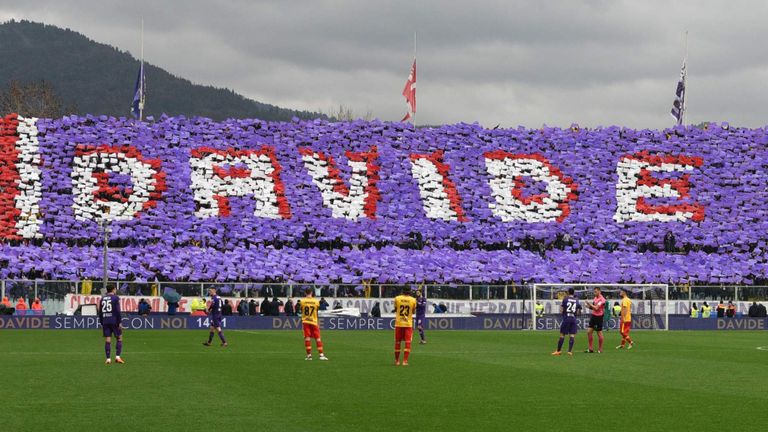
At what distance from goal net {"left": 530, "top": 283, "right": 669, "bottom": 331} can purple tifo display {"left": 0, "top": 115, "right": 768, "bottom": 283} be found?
7925 mm

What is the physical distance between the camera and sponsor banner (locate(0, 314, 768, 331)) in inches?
2305

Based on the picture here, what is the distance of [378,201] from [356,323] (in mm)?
22228

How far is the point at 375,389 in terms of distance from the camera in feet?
78.7

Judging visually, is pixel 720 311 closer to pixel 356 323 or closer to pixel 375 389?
pixel 356 323

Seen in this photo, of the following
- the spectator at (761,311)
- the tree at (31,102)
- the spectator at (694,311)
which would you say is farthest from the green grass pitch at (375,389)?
the tree at (31,102)

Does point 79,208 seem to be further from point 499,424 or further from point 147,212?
point 499,424

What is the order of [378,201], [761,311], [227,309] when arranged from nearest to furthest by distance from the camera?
[227,309], [761,311], [378,201]

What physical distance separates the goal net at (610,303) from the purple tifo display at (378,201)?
793 centimetres

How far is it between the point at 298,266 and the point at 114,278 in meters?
11.4

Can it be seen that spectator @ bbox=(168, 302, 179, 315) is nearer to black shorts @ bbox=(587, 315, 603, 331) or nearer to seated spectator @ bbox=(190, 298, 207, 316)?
seated spectator @ bbox=(190, 298, 207, 316)

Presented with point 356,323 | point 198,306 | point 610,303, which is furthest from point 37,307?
point 610,303

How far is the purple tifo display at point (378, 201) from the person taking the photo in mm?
76375

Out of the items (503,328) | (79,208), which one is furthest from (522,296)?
(79,208)

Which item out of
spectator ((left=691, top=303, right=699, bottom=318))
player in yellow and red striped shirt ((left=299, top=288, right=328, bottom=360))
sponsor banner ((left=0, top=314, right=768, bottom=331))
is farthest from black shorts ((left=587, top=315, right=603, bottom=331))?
spectator ((left=691, top=303, right=699, bottom=318))
